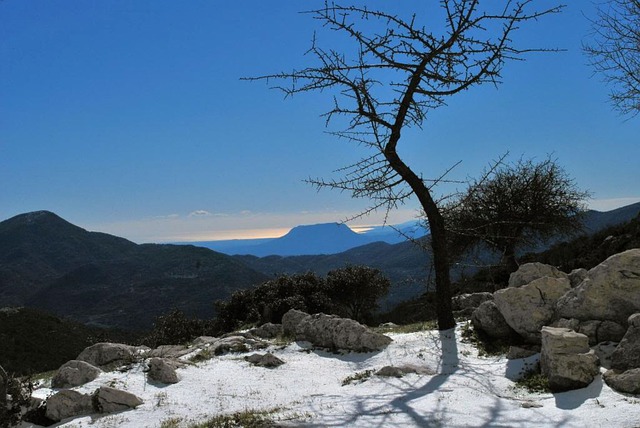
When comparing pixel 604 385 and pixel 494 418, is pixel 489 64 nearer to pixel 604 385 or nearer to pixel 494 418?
pixel 604 385

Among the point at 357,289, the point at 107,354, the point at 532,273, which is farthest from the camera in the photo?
the point at 357,289

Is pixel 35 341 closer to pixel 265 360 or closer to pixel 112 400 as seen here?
pixel 265 360

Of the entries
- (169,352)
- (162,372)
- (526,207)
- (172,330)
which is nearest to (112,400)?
(162,372)

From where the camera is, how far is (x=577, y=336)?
28.8 ft

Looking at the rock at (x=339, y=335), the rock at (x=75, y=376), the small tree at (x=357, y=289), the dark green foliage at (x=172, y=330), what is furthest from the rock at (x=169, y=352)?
the small tree at (x=357, y=289)

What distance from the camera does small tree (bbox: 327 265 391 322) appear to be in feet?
124

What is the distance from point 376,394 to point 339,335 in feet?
17.4

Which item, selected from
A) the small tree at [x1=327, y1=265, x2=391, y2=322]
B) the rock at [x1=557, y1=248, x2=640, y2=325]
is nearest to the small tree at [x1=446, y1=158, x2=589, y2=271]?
the small tree at [x1=327, y1=265, x2=391, y2=322]

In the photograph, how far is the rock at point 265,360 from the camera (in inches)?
522

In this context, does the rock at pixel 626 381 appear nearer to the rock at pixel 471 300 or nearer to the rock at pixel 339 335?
the rock at pixel 339 335

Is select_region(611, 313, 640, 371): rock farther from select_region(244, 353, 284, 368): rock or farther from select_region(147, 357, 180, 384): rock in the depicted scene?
select_region(147, 357, 180, 384): rock

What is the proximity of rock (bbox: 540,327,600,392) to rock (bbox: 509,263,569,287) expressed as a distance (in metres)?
4.96

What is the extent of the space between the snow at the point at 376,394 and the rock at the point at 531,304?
3.92ft

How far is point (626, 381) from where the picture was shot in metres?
7.54
